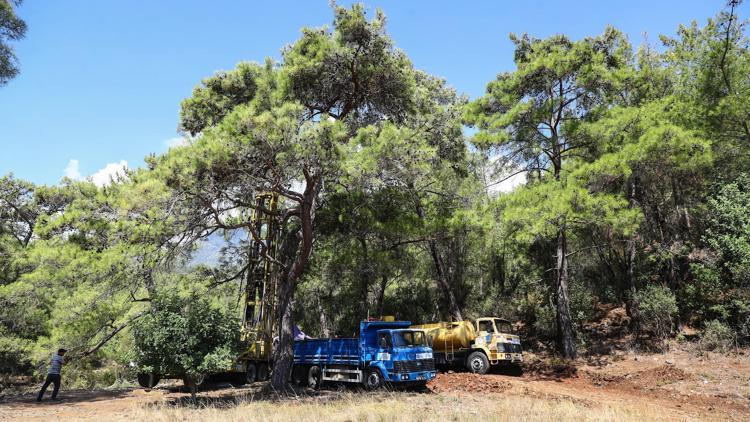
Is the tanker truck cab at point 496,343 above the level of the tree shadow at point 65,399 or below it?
above

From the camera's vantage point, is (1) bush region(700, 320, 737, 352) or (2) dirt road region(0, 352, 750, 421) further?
(1) bush region(700, 320, 737, 352)

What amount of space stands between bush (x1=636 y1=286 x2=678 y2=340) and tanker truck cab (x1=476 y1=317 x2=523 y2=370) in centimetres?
588

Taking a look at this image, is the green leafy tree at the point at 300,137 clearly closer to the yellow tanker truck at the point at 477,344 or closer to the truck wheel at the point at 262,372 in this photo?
the truck wheel at the point at 262,372

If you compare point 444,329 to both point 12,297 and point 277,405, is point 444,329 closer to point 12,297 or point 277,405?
point 277,405

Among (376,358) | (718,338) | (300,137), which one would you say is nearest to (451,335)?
(376,358)

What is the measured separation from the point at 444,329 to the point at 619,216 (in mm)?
7637

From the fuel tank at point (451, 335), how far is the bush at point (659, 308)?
291 inches

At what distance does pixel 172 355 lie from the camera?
36.7 feet

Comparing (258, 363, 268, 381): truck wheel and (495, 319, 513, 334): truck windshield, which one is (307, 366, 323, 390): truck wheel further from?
(495, 319, 513, 334): truck windshield

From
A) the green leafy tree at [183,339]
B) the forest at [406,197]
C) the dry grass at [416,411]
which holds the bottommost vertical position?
the dry grass at [416,411]

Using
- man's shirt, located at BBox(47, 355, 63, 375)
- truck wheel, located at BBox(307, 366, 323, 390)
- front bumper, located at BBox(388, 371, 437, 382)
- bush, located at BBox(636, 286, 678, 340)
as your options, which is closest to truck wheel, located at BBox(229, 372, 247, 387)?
truck wheel, located at BBox(307, 366, 323, 390)

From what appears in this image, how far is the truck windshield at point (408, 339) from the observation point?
554 inches

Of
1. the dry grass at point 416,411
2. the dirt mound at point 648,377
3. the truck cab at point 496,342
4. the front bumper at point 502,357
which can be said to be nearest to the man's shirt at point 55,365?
the dry grass at point 416,411

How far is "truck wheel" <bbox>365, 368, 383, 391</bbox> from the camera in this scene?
13696 millimetres
